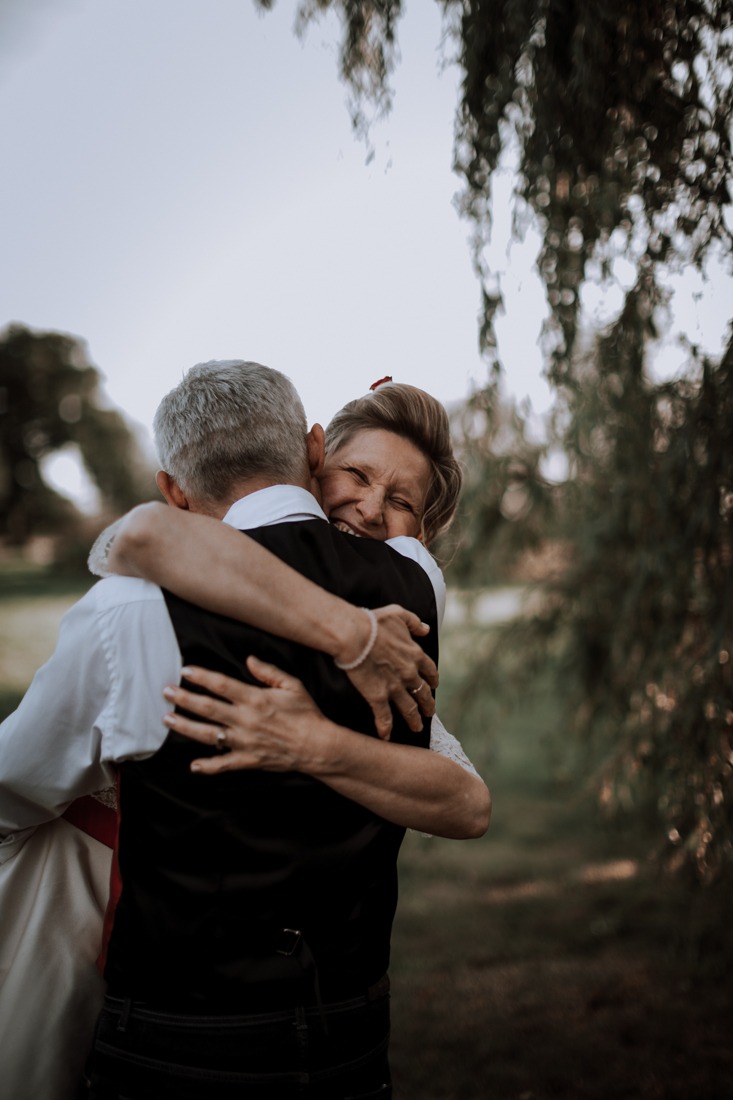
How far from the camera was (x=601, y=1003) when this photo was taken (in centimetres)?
472

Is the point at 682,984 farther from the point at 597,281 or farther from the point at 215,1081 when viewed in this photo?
the point at 215,1081

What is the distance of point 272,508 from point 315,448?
23 centimetres

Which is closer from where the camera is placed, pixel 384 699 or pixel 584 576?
pixel 384 699

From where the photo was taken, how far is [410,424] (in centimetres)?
194

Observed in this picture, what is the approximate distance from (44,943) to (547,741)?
419 cm

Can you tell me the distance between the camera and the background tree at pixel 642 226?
2.44 m

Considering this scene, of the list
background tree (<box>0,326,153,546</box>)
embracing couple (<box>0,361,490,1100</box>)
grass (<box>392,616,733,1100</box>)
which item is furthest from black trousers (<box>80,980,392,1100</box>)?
background tree (<box>0,326,153,546</box>)

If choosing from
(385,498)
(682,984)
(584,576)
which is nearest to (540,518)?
(584,576)

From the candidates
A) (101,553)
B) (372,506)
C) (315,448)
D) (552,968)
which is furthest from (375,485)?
(552,968)

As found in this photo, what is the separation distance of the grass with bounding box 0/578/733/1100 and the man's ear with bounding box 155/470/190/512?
2.73 metres

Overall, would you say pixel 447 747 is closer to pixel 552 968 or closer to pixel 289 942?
pixel 289 942

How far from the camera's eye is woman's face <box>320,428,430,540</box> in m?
1.85

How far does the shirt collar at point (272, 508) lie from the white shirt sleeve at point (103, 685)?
0.59 ft

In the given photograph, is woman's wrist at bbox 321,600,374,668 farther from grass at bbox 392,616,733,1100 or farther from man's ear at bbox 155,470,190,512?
grass at bbox 392,616,733,1100
